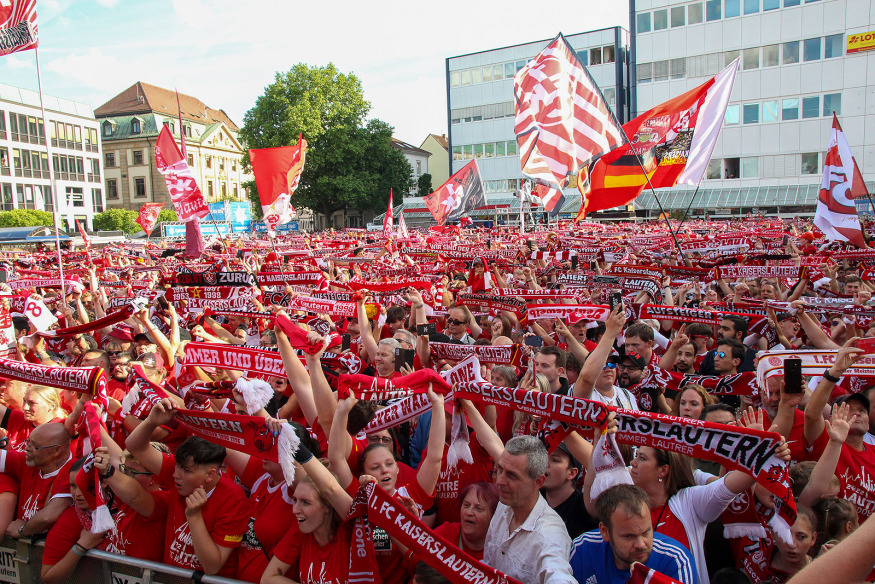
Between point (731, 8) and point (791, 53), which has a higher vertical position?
point (731, 8)

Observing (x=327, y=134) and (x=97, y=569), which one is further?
(x=327, y=134)

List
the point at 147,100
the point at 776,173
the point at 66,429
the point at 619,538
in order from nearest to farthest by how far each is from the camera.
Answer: the point at 619,538
the point at 66,429
the point at 776,173
the point at 147,100

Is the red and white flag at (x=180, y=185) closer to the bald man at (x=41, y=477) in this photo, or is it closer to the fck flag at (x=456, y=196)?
the fck flag at (x=456, y=196)

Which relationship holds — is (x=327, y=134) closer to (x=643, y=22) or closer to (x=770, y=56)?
(x=643, y=22)

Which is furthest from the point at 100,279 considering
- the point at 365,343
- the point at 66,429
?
the point at 66,429

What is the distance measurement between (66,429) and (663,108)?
36.4 ft

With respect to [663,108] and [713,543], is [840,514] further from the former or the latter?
[663,108]

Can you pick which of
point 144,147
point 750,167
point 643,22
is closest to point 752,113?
point 750,167

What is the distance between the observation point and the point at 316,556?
11.2 feet

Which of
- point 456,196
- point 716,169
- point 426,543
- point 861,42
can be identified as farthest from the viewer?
point 716,169

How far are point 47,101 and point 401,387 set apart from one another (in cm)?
7836

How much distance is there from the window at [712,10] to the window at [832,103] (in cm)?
986

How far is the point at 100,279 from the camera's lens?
16.4m

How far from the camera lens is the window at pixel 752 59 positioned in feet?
160
